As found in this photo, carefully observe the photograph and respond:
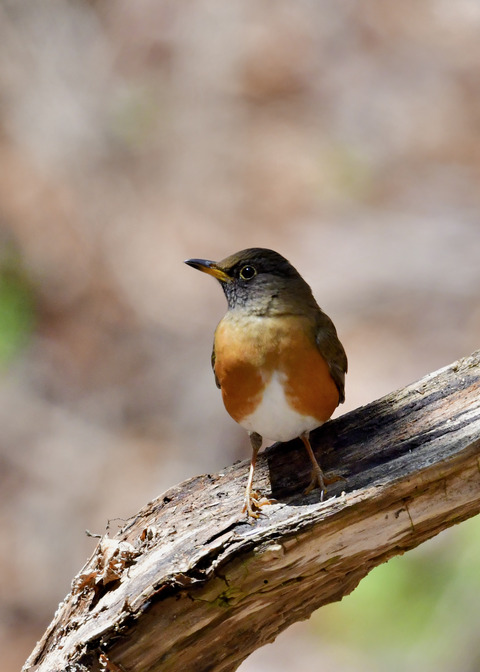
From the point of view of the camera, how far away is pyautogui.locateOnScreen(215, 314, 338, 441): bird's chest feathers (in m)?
4.05

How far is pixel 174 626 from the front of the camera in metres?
3.73

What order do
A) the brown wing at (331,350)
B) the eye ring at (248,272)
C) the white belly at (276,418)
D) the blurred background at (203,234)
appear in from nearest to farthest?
1. the white belly at (276,418)
2. the brown wing at (331,350)
3. the eye ring at (248,272)
4. the blurred background at (203,234)

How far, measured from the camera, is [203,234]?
30.9 feet

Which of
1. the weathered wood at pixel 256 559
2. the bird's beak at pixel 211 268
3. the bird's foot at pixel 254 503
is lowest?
the weathered wood at pixel 256 559

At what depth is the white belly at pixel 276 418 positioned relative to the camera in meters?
4.05

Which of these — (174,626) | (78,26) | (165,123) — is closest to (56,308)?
(165,123)

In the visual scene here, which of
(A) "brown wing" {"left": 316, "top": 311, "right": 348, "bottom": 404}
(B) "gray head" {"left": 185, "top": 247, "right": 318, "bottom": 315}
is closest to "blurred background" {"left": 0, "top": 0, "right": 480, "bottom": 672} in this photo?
(A) "brown wing" {"left": 316, "top": 311, "right": 348, "bottom": 404}

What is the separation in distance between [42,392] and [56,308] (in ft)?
3.18

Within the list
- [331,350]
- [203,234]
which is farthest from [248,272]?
[203,234]

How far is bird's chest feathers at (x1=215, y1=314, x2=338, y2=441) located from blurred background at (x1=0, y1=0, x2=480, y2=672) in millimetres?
2444

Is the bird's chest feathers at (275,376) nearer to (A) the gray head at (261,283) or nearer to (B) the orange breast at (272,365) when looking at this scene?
(B) the orange breast at (272,365)

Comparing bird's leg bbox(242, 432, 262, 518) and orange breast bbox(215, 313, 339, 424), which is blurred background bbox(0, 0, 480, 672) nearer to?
bird's leg bbox(242, 432, 262, 518)

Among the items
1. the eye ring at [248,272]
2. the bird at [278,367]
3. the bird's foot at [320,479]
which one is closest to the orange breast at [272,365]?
the bird at [278,367]

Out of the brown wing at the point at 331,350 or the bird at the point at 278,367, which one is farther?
the brown wing at the point at 331,350
